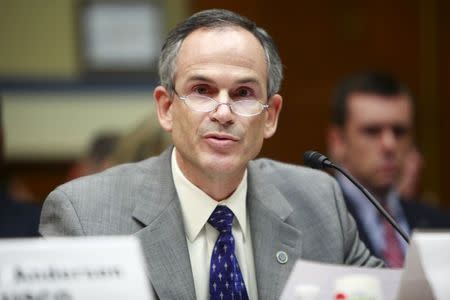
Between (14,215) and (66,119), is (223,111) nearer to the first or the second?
(14,215)

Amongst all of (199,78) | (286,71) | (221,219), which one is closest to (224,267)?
(221,219)

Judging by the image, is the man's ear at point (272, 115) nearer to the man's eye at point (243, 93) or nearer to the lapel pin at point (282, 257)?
the man's eye at point (243, 93)

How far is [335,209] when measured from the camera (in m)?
2.60

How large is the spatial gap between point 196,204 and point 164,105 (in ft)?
0.99

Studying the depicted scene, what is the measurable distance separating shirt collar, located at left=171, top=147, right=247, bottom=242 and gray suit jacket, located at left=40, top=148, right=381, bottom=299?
2 cm

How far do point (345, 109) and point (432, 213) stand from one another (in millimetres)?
643

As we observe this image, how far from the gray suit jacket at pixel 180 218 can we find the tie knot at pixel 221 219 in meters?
0.10

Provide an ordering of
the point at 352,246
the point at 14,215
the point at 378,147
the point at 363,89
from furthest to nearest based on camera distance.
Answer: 1. the point at 363,89
2. the point at 378,147
3. the point at 14,215
4. the point at 352,246

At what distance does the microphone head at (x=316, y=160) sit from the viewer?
90.8 inches

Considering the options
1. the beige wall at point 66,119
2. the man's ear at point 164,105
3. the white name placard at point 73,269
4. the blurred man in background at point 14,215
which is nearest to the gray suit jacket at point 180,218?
the man's ear at point 164,105

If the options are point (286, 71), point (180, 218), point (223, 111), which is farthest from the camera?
point (286, 71)

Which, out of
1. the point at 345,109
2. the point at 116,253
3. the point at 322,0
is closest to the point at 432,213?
the point at 345,109

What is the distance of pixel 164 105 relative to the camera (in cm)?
244

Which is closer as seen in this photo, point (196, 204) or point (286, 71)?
point (196, 204)
